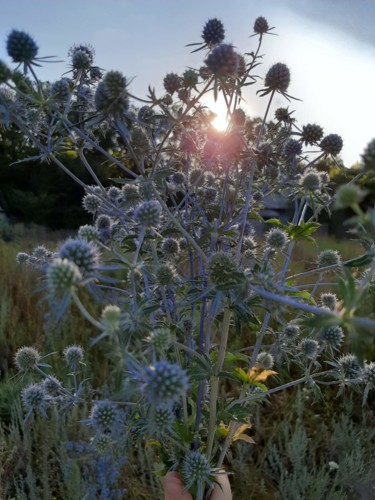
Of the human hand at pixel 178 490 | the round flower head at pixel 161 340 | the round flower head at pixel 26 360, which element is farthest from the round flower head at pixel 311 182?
the round flower head at pixel 26 360

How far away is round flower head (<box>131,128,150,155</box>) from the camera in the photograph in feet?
4.56

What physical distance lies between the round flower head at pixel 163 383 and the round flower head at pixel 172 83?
1035 millimetres

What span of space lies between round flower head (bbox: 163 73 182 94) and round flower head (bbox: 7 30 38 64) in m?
0.44

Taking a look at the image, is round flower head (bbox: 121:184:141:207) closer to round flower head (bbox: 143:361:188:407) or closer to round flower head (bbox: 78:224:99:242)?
round flower head (bbox: 78:224:99:242)

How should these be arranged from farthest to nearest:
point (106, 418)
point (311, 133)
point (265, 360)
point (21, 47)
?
point (265, 360)
point (311, 133)
point (21, 47)
point (106, 418)

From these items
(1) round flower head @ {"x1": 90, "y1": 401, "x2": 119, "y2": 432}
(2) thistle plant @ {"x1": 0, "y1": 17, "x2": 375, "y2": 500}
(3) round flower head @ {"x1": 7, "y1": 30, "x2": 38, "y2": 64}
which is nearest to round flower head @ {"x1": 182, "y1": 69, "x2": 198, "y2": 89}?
(2) thistle plant @ {"x1": 0, "y1": 17, "x2": 375, "y2": 500}

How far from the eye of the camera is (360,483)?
250 cm

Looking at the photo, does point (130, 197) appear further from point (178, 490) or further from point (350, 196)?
point (178, 490)

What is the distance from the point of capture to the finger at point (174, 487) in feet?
4.99

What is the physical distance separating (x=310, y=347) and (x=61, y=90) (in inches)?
47.9

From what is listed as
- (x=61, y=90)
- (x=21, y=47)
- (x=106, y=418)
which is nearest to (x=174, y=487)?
(x=106, y=418)

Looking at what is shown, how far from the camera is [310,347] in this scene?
173 cm

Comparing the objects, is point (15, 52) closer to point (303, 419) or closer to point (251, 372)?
point (251, 372)

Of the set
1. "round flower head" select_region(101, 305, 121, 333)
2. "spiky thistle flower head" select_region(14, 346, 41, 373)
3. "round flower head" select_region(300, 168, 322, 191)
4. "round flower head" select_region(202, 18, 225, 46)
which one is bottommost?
"spiky thistle flower head" select_region(14, 346, 41, 373)
